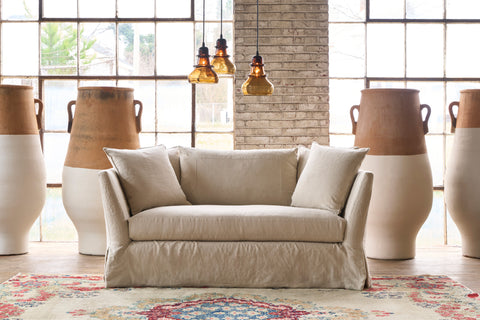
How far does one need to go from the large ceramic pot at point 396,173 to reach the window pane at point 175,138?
181cm

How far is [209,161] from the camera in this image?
4.51 meters

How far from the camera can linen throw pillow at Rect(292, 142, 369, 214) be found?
3934mm

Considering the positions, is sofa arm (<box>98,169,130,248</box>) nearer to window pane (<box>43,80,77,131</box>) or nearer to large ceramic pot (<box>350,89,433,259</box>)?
large ceramic pot (<box>350,89,433,259</box>)

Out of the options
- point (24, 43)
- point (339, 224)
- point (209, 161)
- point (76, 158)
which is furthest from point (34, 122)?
point (339, 224)

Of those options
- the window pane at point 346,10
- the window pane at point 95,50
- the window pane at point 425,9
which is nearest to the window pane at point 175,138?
the window pane at point 95,50

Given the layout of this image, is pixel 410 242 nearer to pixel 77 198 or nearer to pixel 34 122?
pixel 77 198

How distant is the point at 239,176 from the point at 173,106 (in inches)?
62.6

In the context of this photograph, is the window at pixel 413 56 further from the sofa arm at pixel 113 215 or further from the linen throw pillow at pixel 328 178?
the sofa arm at pixel 113 215

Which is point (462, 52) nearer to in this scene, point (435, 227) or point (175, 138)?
point (435, 227)

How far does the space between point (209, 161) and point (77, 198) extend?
1.13 meters

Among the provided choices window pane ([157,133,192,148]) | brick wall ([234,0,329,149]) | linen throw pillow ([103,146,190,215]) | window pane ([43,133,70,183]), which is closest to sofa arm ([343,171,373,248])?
linen throw pillow ([103,146,190,215])

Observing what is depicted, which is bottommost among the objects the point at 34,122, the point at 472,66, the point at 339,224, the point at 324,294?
the point at 324,294

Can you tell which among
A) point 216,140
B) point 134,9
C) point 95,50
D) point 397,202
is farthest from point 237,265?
point 134,9

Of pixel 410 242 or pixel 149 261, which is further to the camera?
pixel 410 242
